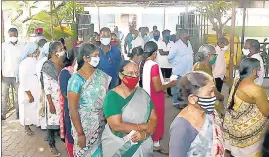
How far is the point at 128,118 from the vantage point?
286 centimetres

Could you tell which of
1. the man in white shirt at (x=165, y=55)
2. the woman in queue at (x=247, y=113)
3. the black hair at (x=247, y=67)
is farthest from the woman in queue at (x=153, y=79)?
the man in white shirt at (x=165, y=55)

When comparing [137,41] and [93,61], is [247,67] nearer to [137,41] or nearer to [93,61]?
[93,61]

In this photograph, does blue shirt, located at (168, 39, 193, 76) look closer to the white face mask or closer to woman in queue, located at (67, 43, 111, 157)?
the white face mask

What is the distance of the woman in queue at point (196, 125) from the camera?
→ 2225mm

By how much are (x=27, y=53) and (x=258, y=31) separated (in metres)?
5.66

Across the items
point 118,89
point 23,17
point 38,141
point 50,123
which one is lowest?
point 38,141

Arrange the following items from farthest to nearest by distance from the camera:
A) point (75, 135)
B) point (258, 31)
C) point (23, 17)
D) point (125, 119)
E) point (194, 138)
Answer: point (258, 31) < point (23, 17) < point (75, 135) < point (125, 119) < point (194, 138)

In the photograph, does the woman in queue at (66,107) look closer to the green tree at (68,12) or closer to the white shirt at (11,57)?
the white shirt at (11,57)

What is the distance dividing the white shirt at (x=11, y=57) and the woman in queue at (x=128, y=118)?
3.42 metres

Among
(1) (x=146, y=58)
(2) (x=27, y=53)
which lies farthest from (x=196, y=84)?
(2) (x=27, y=53)

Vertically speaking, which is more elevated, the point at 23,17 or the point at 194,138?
the point at 23,17

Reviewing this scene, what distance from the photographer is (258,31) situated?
8.93 metres

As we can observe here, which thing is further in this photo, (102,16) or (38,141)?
(102,16)

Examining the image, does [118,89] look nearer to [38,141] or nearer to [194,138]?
[194,138]
